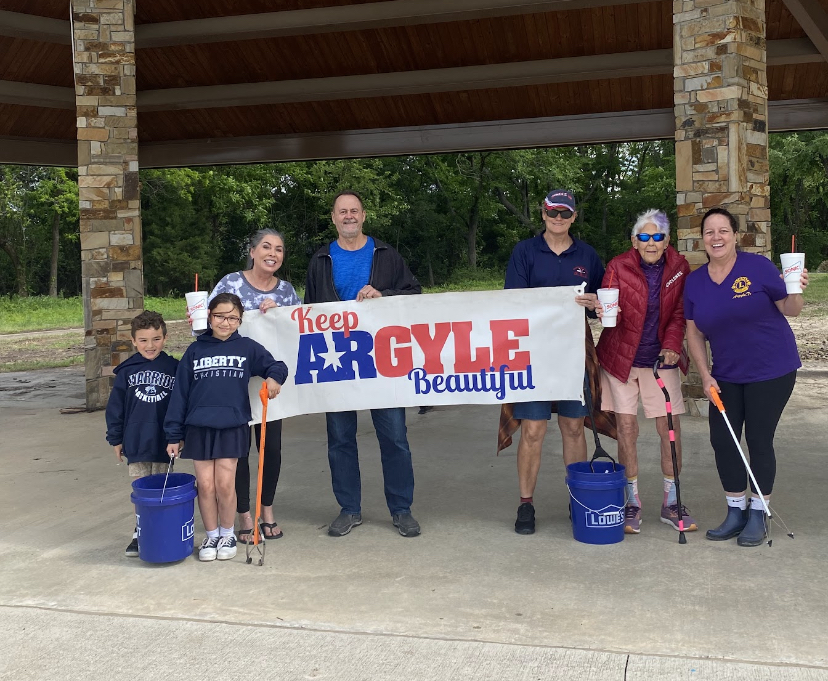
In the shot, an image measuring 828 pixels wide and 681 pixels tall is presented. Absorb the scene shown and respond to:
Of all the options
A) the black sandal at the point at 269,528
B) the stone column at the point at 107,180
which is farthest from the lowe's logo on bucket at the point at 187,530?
the stone column at the point at 107,180

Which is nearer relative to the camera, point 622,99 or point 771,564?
point 771,564

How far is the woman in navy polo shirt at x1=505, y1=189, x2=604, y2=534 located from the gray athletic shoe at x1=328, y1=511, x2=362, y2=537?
1.01 metres

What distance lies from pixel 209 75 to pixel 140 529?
10.6 m

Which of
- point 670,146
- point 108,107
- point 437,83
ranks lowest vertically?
point 108,107

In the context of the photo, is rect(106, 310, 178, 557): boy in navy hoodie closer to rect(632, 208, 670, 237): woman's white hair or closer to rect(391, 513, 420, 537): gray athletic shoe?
rect(391, 513, 420, 537): gray athletic shoe

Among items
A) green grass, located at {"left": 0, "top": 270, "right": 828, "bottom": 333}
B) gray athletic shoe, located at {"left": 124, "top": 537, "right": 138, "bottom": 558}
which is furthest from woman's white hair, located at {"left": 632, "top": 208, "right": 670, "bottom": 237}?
green grass, located at {"left": 0, "top": 270, "right": 828, "bottom": 333}

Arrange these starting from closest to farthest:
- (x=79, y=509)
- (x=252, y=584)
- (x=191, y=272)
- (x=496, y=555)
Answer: (x=252, y=584), (x=496, y=555), (x=79, y=509), (x=191, y=272)

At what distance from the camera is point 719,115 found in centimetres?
909

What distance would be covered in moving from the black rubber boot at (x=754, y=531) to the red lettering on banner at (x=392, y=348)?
2.21 metres

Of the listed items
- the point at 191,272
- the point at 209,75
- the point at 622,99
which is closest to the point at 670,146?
the point at 191,272

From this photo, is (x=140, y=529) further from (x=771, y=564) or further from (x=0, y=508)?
(x=771, y=564)

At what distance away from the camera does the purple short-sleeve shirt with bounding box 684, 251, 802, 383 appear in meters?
4.79

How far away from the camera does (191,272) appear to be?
41562 millimetres

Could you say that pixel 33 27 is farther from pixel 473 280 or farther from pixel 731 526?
pixel 473 280
